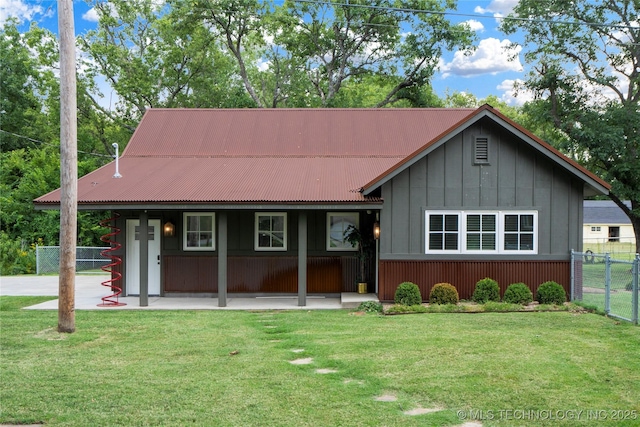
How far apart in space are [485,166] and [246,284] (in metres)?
6.70

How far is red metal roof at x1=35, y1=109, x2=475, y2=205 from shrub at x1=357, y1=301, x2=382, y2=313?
2309mm

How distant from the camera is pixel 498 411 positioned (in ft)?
19.2

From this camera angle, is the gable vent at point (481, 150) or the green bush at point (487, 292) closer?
the green bush at point (487, 292)

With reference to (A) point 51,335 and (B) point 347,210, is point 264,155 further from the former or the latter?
(A) point 51,335

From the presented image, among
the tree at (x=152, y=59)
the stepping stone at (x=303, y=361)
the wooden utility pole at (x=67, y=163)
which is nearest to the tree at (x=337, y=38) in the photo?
the tree at (x=152, y=59)

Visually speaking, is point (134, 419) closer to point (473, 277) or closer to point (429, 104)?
point (473, 277)

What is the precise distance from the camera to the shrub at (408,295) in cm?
1315

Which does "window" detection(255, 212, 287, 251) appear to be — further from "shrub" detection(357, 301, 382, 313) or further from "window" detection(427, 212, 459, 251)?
"window" detection(427, 212, 459, 251)

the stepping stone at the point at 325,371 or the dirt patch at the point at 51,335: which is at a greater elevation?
the stepping stone at the point at 325,371

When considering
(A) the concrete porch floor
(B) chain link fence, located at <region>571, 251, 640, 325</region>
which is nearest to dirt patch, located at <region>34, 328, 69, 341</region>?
(A) the concrete porch floor

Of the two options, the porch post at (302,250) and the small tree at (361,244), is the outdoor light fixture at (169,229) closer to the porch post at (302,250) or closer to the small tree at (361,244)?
the porch post at (302,250)

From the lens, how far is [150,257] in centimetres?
1563

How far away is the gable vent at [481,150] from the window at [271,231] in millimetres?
5094

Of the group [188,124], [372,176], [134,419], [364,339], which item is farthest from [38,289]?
[134,419]
